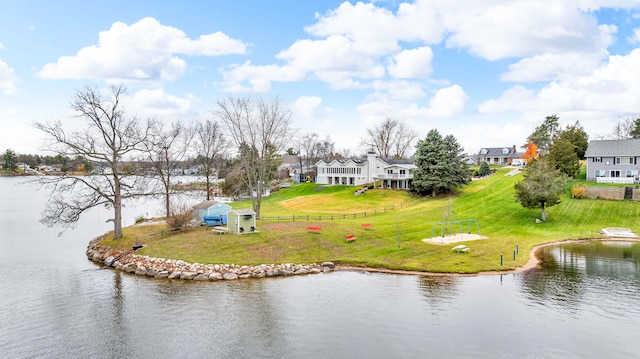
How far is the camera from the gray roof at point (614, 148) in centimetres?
6094

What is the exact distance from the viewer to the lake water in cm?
1962

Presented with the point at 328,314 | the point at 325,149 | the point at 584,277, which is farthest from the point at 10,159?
the point at 584,277

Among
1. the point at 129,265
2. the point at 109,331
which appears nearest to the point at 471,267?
the point at 109,331

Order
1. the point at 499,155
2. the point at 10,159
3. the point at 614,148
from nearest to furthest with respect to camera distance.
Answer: the point at 614,148
the point at 499,155
the point at 10,159

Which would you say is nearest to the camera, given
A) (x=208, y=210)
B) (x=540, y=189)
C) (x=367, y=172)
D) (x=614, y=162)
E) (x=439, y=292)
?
(x=439, y=292)

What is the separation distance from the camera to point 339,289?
2823 cm

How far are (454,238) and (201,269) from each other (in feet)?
77.9

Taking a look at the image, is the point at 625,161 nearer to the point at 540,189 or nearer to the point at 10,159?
the point at 540,189

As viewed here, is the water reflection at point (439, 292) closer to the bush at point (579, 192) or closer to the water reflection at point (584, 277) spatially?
the water reflection at point (584, 277)

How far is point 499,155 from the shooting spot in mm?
125312

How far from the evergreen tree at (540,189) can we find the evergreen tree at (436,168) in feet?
60.5

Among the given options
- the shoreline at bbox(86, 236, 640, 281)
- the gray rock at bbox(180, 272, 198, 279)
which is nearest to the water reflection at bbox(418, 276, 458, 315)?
the shoreline at bbox(86, 236, 640, 281)

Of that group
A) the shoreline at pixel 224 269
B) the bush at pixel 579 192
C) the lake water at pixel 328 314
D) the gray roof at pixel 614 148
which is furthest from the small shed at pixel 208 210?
the gray roof at pixel 614 148

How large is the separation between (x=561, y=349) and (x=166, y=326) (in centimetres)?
1904
